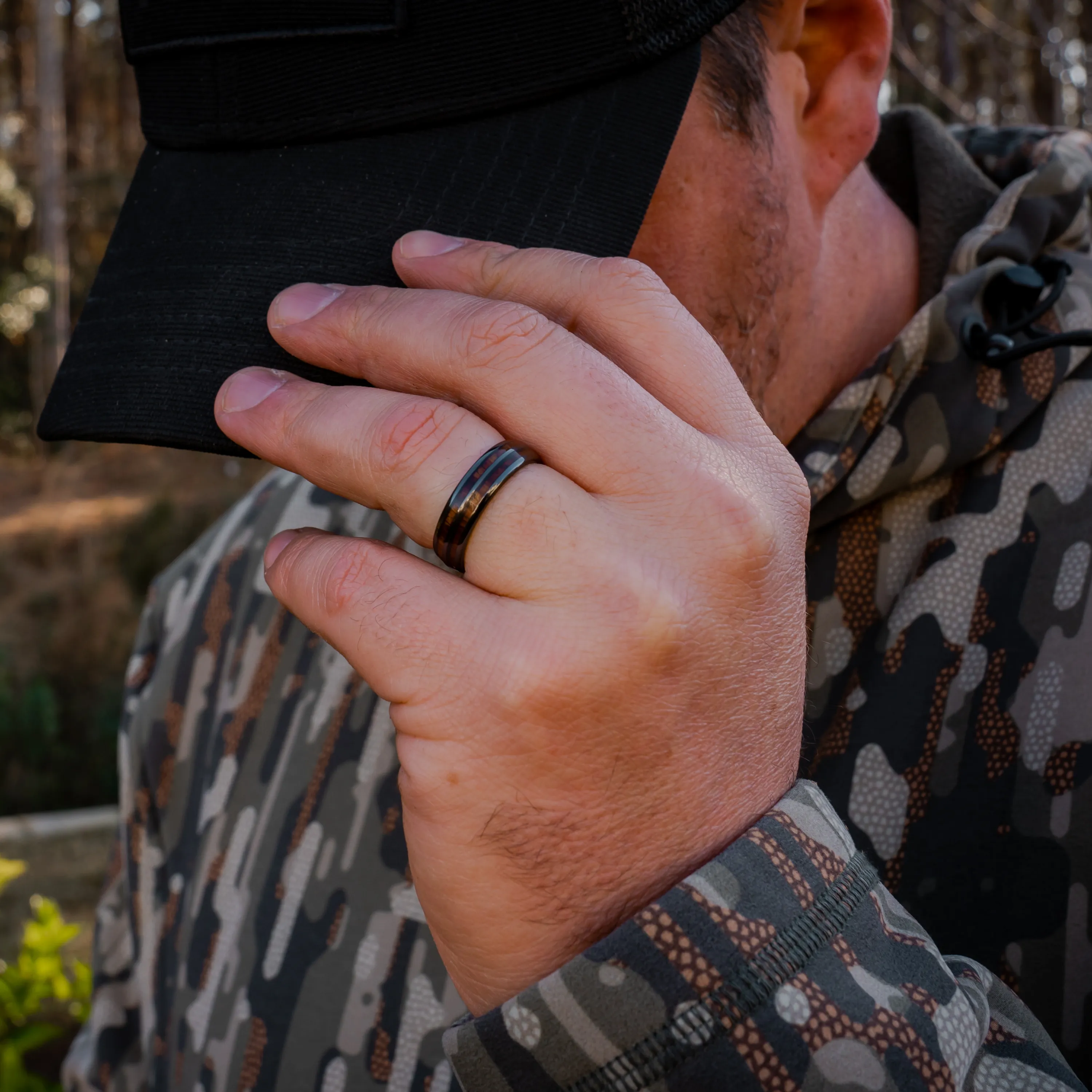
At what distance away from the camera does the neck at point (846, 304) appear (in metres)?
1.49

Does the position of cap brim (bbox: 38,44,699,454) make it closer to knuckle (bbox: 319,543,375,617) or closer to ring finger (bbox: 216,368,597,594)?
ring finger (bbox: 216,368,597,594)

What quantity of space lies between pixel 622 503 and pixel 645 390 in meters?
0.11

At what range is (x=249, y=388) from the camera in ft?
3.31

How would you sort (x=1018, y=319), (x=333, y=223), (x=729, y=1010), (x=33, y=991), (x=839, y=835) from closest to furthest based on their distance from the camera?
(x=729, y=1010)
(x=839, y=835)
(x=333, y=223)
(x=1018, y=319)
(x=33, y=991)

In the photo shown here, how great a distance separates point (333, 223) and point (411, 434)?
1.31 feet

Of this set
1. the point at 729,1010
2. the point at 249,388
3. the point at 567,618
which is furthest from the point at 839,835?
the point at 249,388

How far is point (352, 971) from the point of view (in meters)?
1.40

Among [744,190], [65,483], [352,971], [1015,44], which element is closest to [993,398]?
[744,190]

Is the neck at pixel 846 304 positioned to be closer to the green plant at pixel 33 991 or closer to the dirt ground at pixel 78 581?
the green plant at pixel 33 991

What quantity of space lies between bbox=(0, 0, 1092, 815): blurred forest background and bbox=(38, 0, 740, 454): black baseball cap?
2.27 meters

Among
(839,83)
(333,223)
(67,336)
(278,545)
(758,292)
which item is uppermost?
(839,83)

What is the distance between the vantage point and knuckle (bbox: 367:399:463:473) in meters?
0.85

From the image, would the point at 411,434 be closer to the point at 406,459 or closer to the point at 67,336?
the point at 406,459

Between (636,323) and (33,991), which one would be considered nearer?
(636,323)
